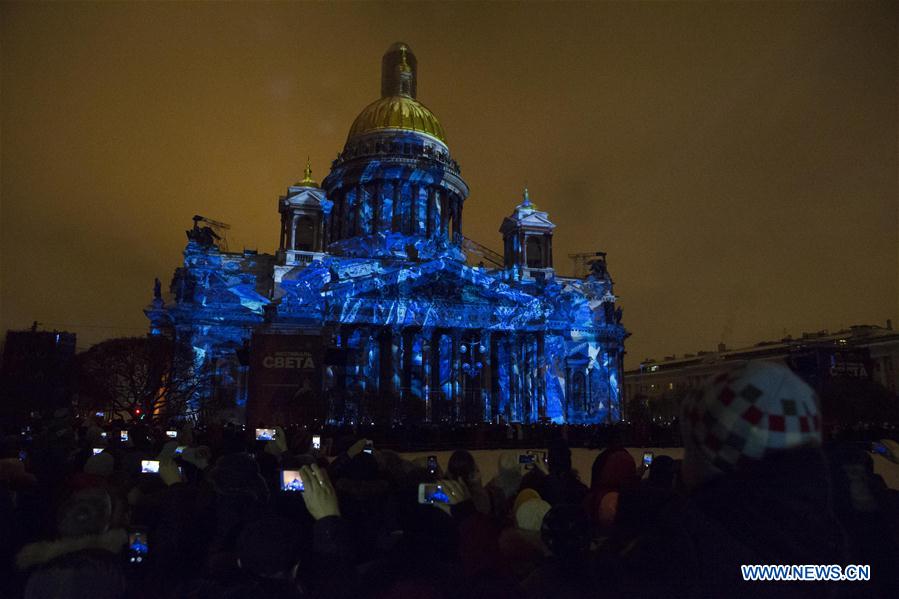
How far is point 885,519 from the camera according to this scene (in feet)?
11.8

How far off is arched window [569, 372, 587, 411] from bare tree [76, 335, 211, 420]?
31.9 metres

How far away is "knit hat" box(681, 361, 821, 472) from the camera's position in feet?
8.32

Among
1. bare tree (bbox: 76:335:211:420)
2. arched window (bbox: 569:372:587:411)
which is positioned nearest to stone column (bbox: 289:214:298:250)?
bare tree (bbox: 76:335:211:420)

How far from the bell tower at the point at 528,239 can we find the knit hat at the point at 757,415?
61744mm

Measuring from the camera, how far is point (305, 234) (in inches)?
2344

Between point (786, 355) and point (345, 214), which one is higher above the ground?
point (345, 214)

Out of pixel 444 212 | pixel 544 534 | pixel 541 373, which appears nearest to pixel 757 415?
pixel 544 534

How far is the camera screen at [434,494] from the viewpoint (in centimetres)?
A: 419

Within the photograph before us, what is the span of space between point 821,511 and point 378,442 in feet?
101

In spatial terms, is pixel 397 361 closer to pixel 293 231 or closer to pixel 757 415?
pixel 293 231

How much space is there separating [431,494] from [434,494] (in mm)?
29

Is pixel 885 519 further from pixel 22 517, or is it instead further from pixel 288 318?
pixel 288 318

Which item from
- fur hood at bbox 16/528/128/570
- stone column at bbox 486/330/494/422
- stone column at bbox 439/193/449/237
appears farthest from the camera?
stone column at bbox 439/193/449/237

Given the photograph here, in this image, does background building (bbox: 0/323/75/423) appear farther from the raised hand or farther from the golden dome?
the golden dome
